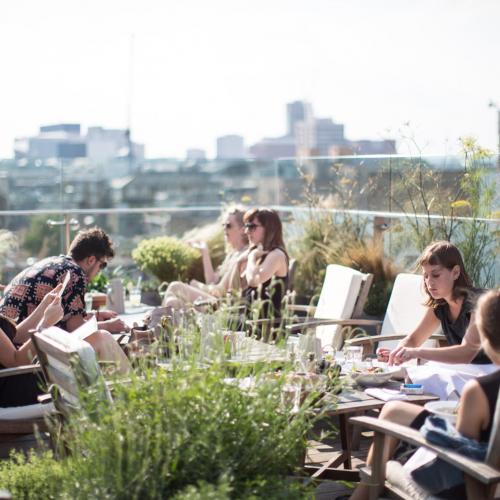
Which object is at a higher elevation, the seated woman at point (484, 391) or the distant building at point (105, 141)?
the distant building at point (105, 141)

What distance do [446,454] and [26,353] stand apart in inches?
92.5

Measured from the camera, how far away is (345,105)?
30.0m

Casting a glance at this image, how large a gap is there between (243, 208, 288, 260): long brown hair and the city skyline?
1.72m

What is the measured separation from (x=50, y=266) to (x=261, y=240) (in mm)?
2108

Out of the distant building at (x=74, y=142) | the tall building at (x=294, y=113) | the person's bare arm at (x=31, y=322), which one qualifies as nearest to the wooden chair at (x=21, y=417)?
the person's bare arm at (x=31, y=322)

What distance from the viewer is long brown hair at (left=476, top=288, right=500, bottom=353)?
11.3 feet

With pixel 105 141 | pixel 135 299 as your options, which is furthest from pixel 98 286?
pixel 105 141

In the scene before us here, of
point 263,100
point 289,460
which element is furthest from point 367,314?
point 263,100

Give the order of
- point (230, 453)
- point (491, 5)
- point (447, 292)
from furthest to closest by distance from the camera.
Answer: point (491, 5), point (447, 292), point (230, 453)

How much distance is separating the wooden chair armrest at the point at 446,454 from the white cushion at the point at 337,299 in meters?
2.79

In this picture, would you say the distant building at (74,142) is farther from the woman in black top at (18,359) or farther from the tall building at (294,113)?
the woman in black top at (18,359)

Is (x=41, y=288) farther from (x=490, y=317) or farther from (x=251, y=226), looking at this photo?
(x=490, y=317)

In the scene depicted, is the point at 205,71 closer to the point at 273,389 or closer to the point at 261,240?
the point at 261,240

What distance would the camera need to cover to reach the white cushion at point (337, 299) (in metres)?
6.52
